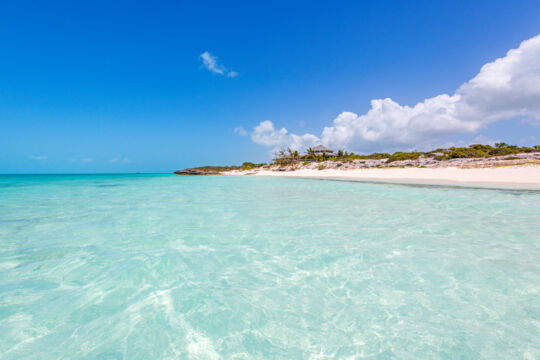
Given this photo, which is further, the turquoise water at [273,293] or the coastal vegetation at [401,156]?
the coastal vegetation at [401,156]

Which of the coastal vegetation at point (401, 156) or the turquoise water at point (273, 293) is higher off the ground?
the coastal vegetation at point (401, 156)

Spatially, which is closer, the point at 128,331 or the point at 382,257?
the point at 128,331

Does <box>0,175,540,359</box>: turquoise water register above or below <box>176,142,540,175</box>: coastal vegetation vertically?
below

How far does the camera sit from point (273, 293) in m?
3.29

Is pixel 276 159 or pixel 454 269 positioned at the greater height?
pixel 276 159

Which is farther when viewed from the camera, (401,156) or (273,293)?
(401,156)

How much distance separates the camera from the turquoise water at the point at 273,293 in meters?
2.31

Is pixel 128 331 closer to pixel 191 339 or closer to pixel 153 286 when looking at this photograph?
pixel 191 339

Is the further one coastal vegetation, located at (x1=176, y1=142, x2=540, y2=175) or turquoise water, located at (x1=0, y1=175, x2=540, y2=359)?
coastal vegetation, located at (x1=176, y1=142, x2=540, y2=175)

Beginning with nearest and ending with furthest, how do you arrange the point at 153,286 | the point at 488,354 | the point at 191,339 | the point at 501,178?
the point at 488,354 < the point at 191,339 < the point at 153,286 < the point at 501,178

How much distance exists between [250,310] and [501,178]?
91.7 feet

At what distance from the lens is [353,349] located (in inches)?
88.4

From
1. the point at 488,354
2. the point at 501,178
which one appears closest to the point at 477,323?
the point at 488,354

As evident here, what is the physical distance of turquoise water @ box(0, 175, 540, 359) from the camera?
2307mm
